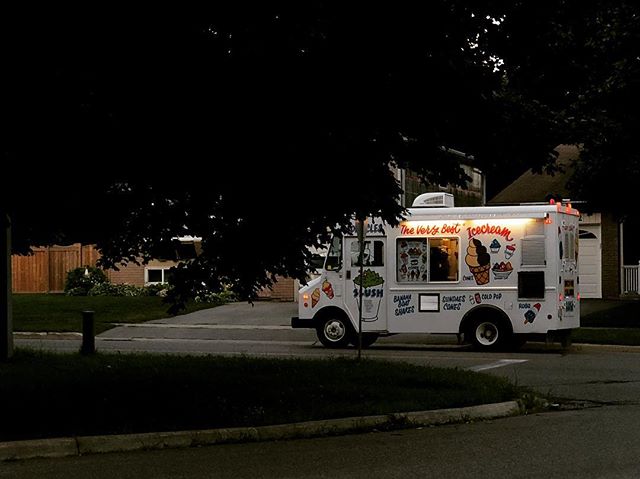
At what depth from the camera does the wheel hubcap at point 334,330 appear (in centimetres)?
2164

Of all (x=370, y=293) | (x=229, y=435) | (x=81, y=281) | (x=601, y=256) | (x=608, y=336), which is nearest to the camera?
(x=229, y=435)

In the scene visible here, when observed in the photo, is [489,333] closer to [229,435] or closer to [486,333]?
[486,333]

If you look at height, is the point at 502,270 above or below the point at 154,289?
above

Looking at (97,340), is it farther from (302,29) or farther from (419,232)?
(302,29)

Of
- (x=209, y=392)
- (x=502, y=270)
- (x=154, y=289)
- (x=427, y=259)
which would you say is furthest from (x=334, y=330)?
(x=154, y=289)

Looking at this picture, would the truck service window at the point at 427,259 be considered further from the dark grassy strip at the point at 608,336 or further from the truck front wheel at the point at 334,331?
the dark grassy strip at the point at 608,336

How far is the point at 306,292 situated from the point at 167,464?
12.7 m

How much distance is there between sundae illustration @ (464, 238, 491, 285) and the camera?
2086 cm

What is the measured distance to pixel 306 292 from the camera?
2175cm

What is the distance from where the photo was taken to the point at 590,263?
3366 cm

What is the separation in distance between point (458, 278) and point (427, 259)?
0.69 m

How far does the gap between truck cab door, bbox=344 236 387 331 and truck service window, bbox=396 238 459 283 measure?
1.17ft

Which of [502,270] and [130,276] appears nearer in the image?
A: [502,270]

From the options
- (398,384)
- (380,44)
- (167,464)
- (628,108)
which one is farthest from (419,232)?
(167,464)
